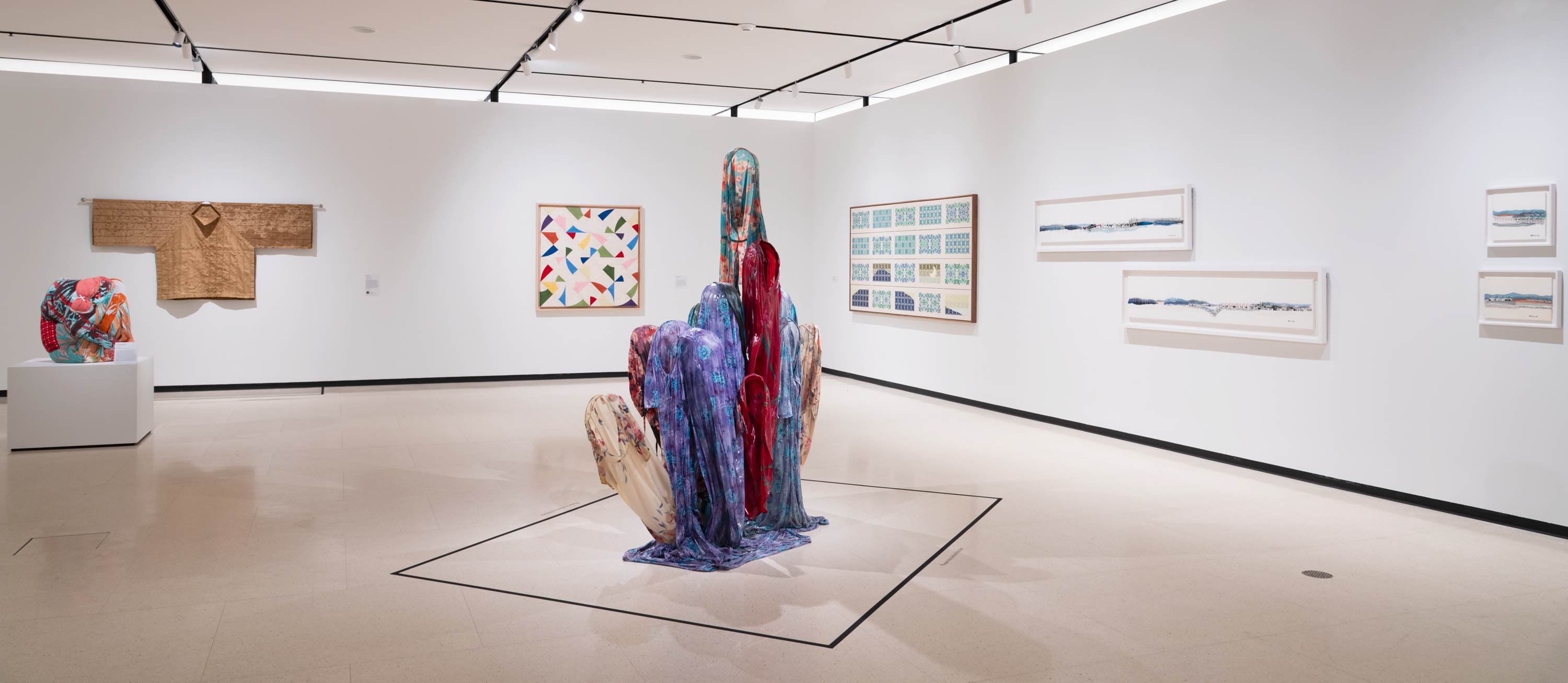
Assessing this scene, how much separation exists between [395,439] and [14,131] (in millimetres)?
5146

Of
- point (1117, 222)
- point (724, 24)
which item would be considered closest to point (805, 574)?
point (1117, 222)

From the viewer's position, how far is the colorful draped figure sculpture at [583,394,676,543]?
4027mm

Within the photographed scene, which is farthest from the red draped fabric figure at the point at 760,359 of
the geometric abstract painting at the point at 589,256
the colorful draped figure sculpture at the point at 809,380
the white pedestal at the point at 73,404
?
the geometric abstract painting at the point at 589,256

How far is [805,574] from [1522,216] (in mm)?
3765

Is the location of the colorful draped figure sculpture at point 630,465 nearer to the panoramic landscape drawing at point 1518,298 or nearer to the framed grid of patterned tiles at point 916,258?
the panoramic landscape drawing at point 1518,298

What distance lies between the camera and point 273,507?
→ 16.5ft

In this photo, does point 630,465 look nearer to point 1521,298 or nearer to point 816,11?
point 816,11

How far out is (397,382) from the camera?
1012cm

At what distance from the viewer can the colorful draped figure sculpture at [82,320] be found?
6.60 meters

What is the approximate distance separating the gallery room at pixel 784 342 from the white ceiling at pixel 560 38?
7cm

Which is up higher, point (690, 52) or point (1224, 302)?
point (690, 52)

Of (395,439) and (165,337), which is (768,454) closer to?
(395,439)

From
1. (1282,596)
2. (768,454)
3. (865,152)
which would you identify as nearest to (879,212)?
(865,152)

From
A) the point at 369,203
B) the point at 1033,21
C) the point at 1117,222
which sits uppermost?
the point at 1033,21
